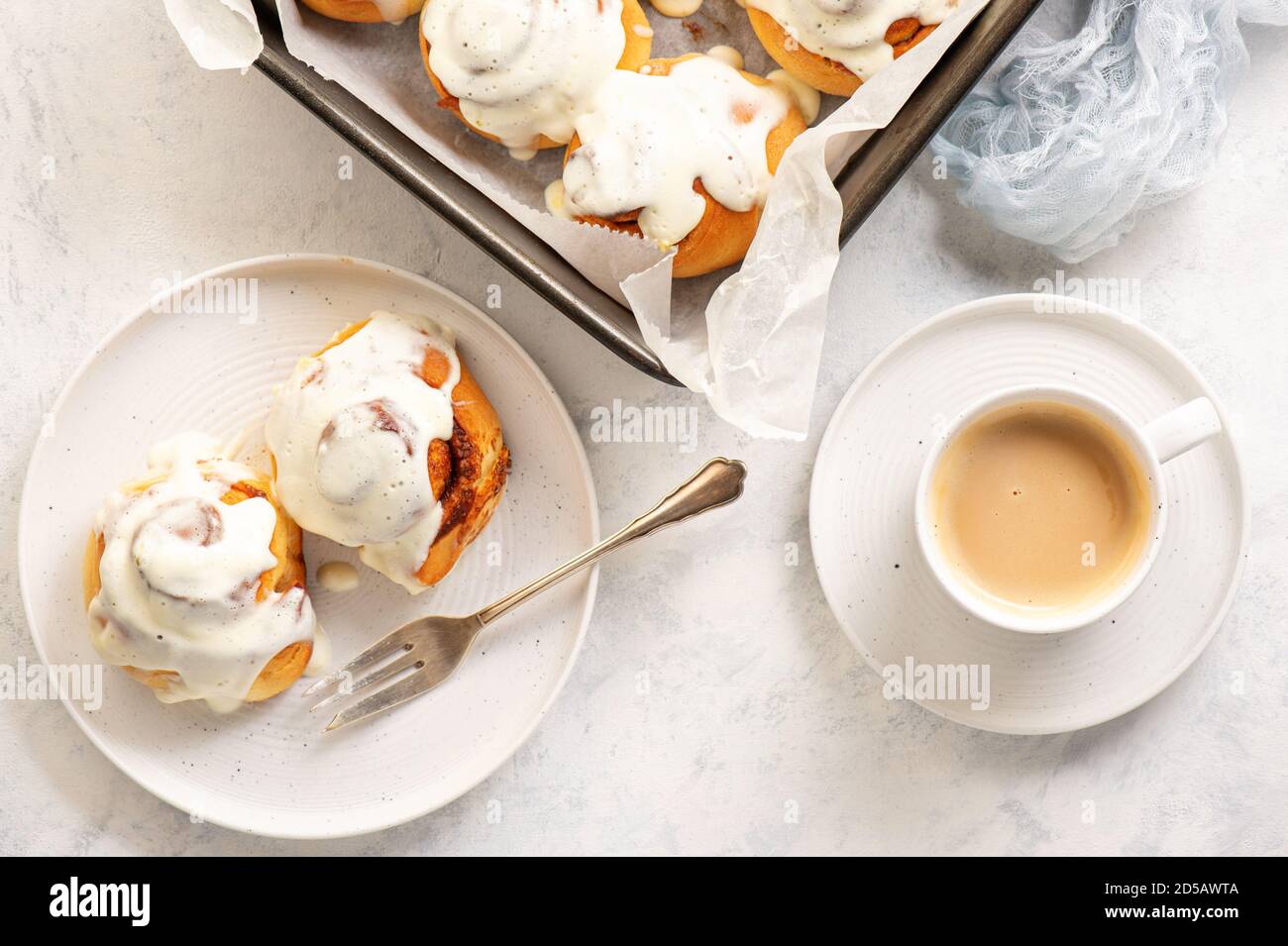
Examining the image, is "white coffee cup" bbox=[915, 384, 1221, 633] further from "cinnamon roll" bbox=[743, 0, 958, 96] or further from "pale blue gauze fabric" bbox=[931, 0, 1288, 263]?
"cinnamon roll" bbox=[743, 0, 958, 96]

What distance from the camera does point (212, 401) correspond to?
144 cm

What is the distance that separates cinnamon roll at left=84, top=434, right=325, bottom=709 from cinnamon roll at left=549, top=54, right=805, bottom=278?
544mm

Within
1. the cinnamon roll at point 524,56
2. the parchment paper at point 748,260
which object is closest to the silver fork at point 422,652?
the parchment paper at point 748,260

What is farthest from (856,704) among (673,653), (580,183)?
(580,183)

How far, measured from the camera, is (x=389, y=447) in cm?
130

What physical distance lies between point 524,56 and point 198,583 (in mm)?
729

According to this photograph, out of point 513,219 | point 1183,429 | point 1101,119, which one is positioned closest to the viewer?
point 1183,429

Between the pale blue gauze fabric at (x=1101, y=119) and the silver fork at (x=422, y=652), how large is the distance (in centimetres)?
63

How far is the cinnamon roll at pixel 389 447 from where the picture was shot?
1.31m

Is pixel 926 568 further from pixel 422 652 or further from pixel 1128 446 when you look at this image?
pixel 422 652

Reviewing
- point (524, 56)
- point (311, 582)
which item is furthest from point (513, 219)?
point (311, 582)

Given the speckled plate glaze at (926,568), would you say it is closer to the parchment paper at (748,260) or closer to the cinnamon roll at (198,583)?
the parchment paper at (748,260)

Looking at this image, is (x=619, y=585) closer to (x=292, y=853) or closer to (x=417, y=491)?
(x=417, y=491)

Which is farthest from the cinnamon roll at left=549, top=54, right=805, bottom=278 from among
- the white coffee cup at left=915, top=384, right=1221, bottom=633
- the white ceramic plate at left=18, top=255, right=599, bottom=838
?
the white coffee cup at left=915, top=384, right=1221, bottom=633
